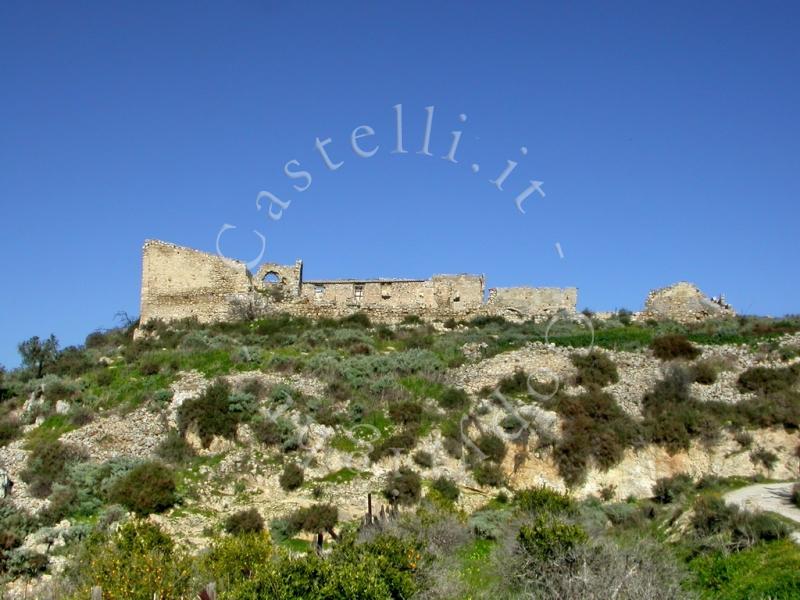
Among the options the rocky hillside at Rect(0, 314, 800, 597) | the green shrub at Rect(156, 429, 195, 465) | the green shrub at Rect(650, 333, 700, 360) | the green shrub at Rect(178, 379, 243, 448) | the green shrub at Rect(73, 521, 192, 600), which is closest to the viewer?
the green shrub at Rect(73, 521, 192, 600)

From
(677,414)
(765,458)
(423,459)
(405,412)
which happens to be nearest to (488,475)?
(423,459)

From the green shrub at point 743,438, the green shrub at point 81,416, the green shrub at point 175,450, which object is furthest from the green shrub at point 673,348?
the green shrub at point 81,416

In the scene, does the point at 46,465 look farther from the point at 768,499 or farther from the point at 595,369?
the point at 768,499

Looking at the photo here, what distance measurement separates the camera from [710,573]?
14844mm

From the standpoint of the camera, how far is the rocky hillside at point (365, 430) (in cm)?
2111

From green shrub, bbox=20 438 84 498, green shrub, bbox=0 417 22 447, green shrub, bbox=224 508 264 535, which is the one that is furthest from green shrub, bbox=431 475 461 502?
green shrub, bbox=0 417 22 447

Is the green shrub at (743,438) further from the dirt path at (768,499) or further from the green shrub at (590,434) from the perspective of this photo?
the green shrub at (590,434)

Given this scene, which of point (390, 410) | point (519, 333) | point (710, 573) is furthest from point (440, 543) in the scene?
point (519, 333)

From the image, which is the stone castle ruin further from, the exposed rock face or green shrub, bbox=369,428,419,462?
green shrub, bbox=369,428,419,462

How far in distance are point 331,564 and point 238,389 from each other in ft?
51.4

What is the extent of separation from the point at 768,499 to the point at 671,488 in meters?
3.14

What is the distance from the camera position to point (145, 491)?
20.9 meters

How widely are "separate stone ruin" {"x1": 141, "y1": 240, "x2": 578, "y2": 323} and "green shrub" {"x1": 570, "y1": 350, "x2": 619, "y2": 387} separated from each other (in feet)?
26.3

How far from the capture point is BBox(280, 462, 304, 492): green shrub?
73.8 ft
